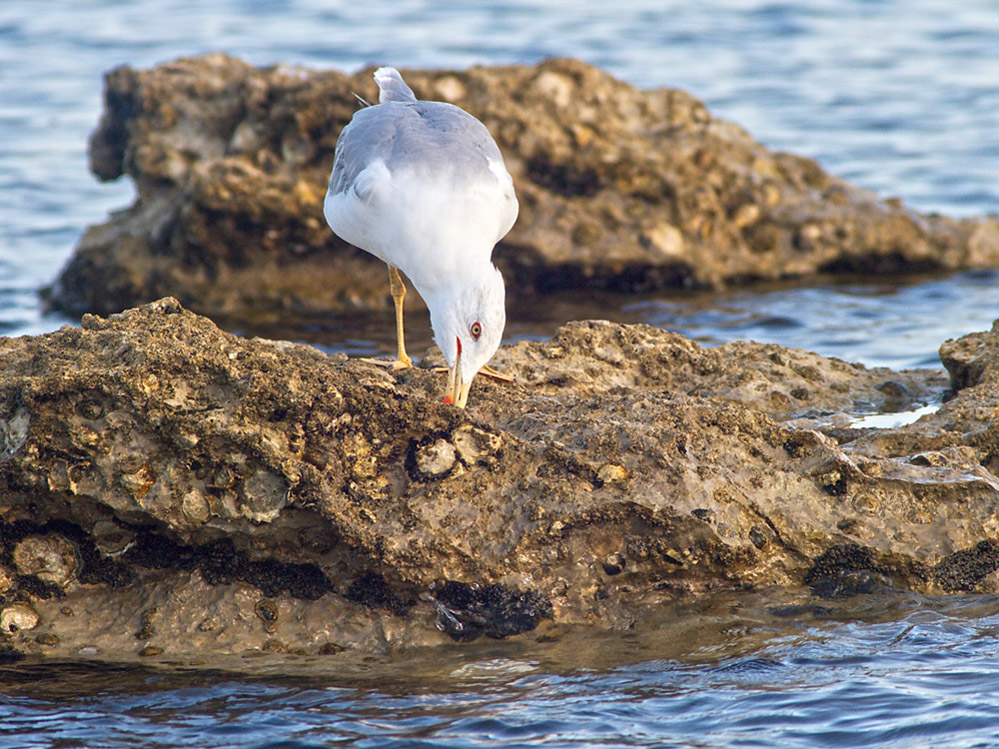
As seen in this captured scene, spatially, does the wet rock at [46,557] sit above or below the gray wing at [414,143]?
below

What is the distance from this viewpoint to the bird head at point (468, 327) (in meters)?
4.48

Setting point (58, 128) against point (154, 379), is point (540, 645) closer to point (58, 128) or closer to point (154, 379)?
point (154, 379)

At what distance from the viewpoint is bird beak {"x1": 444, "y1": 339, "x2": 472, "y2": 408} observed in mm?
4402

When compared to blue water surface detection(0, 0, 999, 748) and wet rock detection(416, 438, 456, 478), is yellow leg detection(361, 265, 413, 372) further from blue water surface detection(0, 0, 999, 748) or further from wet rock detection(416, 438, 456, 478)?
blue water surface detection(0, 0, 999, 748)

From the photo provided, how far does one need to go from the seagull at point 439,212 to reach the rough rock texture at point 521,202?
3.26 metres

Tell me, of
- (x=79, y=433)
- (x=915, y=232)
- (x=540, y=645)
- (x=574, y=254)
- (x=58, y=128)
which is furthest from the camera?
(x=58, y=128)

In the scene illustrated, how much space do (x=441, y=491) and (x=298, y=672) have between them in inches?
28.7

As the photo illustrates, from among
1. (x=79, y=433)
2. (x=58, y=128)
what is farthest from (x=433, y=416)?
(x=58, y=128)

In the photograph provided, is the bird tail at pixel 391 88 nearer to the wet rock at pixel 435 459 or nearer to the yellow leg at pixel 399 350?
the yellow leg at pixel 399 350

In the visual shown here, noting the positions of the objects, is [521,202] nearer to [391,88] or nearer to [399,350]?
[391,88]

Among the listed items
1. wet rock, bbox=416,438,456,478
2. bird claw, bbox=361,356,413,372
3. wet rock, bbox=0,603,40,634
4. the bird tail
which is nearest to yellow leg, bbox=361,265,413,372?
bird claw, bbox=361,356,413,372

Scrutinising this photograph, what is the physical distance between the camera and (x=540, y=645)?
3.98 metres

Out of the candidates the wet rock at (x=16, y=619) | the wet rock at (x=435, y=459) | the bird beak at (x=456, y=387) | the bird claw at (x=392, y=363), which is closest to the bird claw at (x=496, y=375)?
the bird claw at (x=392, y=363)

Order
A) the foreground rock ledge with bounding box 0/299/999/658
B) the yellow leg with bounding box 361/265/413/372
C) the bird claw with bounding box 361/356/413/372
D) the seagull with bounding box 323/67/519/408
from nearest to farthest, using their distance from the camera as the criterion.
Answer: the foreground rock ledge with bounding box 0/299/999/658 < the seagull with bounding box 323/67/519/408 < the bird claw with bounding box 361/356/413/372 < the yellow leg with bounding box 361/265/413/372
